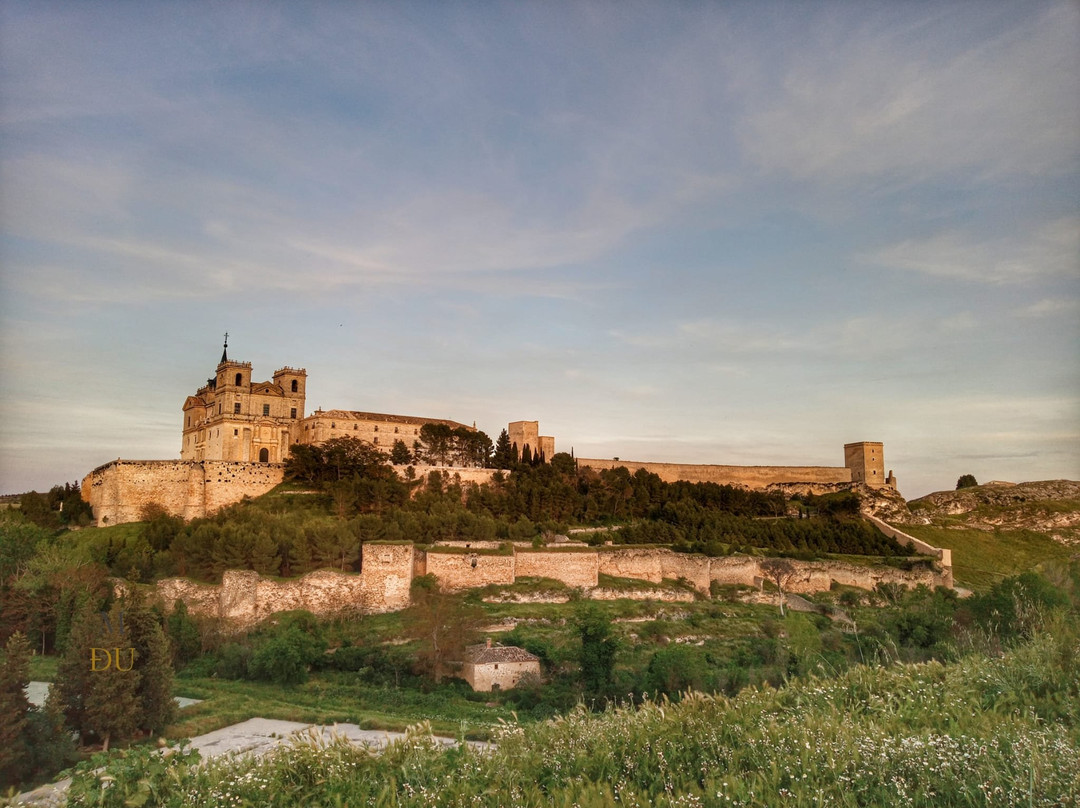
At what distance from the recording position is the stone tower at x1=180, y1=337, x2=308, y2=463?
39188 mm

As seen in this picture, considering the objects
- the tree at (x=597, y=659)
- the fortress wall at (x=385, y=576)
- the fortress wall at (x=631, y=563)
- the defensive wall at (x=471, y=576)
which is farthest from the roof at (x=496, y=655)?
the fortress wall at (x=631, y=563)

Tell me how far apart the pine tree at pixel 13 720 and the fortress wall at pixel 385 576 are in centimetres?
1354

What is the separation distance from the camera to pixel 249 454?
39.4 metres

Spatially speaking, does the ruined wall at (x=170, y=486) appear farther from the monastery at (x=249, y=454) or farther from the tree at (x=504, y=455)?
the tree at (x=504, y=455)

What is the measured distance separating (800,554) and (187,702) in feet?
93.3

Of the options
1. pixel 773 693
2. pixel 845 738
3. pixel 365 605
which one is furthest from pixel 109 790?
pixel 365 605

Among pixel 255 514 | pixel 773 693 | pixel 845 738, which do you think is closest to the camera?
pixel 845 738

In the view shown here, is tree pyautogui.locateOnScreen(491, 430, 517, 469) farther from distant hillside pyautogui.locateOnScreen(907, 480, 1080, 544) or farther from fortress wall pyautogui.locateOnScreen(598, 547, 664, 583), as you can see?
distant hillside pyautogui.locateOnScreen(907, 480, 1080, 544)

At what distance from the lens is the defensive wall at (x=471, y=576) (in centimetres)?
2300

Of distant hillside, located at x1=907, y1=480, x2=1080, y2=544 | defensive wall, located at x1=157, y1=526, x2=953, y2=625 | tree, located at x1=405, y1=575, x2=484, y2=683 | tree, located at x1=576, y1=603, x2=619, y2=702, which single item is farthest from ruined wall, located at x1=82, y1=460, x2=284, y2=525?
distant hillside, located at x1=907, y1=480, x2=1080, y2=544

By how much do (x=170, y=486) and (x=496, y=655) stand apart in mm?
22326

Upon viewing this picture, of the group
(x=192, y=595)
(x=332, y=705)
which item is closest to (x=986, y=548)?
(x=332, y=705)

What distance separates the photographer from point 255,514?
29781 mm

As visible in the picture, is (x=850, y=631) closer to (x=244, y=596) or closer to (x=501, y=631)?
(x=501, y=631)
